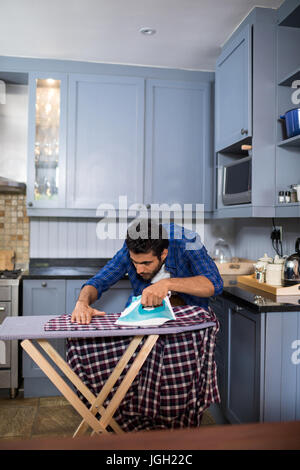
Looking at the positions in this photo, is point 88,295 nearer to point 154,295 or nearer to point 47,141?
point 154,295

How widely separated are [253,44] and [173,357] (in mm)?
1955

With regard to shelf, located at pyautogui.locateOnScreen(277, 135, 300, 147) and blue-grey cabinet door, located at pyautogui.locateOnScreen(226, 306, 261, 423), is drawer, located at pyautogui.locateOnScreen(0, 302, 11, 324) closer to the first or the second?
blue-grey cabinet door, located at pyautogui.locateOnScreen(226, 306, 261, 423)

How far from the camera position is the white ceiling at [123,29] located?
2.45m

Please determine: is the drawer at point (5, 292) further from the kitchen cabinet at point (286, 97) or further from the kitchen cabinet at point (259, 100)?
the kitchen cabinet at point (286, 97)

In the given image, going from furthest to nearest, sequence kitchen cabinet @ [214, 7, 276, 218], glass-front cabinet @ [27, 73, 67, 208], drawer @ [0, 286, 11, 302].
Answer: glass-front cabinet @ [27, 73, 67, 208], drawer @ [0, 286, 11, 302], kitchen cabinet @ [214, 7, 276, 218]

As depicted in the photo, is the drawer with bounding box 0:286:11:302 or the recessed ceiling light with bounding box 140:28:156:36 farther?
the drawer with bounding box 0:286:11:302

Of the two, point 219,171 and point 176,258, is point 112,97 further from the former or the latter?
point 176,258

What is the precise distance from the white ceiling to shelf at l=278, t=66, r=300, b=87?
0.47 metres

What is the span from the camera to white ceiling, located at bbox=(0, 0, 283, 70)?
2.45 meters

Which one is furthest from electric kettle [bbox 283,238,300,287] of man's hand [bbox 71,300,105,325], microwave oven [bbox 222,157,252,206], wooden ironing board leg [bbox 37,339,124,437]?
wooden ironing board leg [bbox 37,339,124,437]

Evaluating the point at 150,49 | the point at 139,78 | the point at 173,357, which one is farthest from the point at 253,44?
the point at 173,357

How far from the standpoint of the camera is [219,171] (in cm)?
314

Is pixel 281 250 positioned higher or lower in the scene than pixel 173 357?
higher

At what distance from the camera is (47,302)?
3.05 metres
